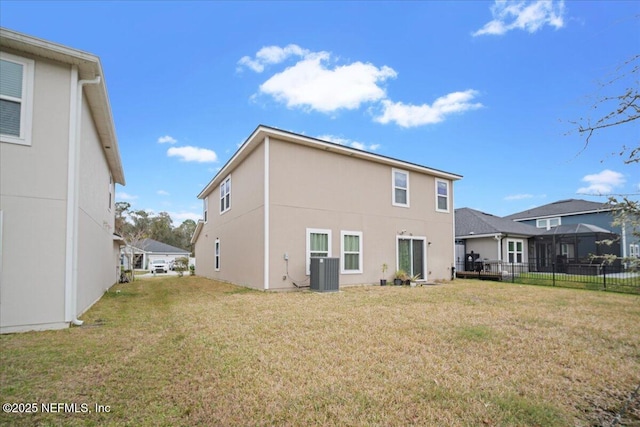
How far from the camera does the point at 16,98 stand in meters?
5.56

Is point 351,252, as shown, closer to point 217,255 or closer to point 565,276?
point 217,255

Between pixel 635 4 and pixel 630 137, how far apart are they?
1008 millimetres

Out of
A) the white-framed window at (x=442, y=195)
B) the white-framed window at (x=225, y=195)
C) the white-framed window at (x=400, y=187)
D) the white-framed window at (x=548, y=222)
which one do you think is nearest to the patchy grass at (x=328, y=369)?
the white-framed window at (x=400, y=187)

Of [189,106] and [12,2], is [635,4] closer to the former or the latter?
[12,2]

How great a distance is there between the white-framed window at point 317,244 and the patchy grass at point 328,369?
182 inches

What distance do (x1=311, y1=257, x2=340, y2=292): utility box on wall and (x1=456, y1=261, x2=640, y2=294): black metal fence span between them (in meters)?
7.57

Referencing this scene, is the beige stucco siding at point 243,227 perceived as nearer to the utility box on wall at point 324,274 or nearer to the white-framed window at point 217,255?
the white-framed window at point 217,255

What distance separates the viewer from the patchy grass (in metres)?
2.81

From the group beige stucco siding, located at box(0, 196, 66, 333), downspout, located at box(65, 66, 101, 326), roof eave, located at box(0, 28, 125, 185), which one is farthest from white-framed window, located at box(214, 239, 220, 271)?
beige stucco siding, located at box(0, 196, 66, 333)

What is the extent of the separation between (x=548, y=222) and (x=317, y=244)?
25757 millimetres

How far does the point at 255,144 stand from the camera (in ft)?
38.0

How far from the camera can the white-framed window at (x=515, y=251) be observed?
21348mm

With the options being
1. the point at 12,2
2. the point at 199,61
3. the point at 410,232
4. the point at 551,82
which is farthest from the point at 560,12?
the point at 199,61

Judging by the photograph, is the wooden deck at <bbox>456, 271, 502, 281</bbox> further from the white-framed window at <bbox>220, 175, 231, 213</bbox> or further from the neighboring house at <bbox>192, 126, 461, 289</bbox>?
the white-framed window at <bbox>220, 175, 231, 213</bbox>
